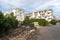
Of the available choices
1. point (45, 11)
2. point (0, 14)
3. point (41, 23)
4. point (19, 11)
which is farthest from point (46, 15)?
point (0, 14)

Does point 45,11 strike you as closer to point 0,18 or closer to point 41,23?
point 41,23

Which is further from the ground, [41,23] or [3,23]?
[3,23]

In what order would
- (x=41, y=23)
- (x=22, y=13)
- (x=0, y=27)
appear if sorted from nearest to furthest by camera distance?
(x=0, y=27) → (x=41, y=23) → (x=22, y=13)

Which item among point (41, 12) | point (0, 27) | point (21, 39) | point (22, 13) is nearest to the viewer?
point (21, 39)

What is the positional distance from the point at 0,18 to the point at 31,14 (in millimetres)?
113105

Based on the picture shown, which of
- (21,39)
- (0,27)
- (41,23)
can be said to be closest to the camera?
(21,39)

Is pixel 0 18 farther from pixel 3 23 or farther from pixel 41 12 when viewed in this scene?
pixel 41 12

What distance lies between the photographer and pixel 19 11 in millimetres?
117375

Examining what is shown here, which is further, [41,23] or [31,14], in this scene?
[31,14]

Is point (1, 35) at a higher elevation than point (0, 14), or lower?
lower

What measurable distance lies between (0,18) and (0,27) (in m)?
1.02

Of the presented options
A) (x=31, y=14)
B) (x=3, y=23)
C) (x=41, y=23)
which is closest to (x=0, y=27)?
(x=3, y=23)

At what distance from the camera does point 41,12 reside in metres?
136

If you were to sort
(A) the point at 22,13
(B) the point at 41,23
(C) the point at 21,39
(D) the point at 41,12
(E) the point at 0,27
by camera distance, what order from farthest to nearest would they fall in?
(D) the point at 41,12
(A) the point at 22,13
(B) the point at 41,23
(E) the point at 0,27
(C) the point at 21,39
